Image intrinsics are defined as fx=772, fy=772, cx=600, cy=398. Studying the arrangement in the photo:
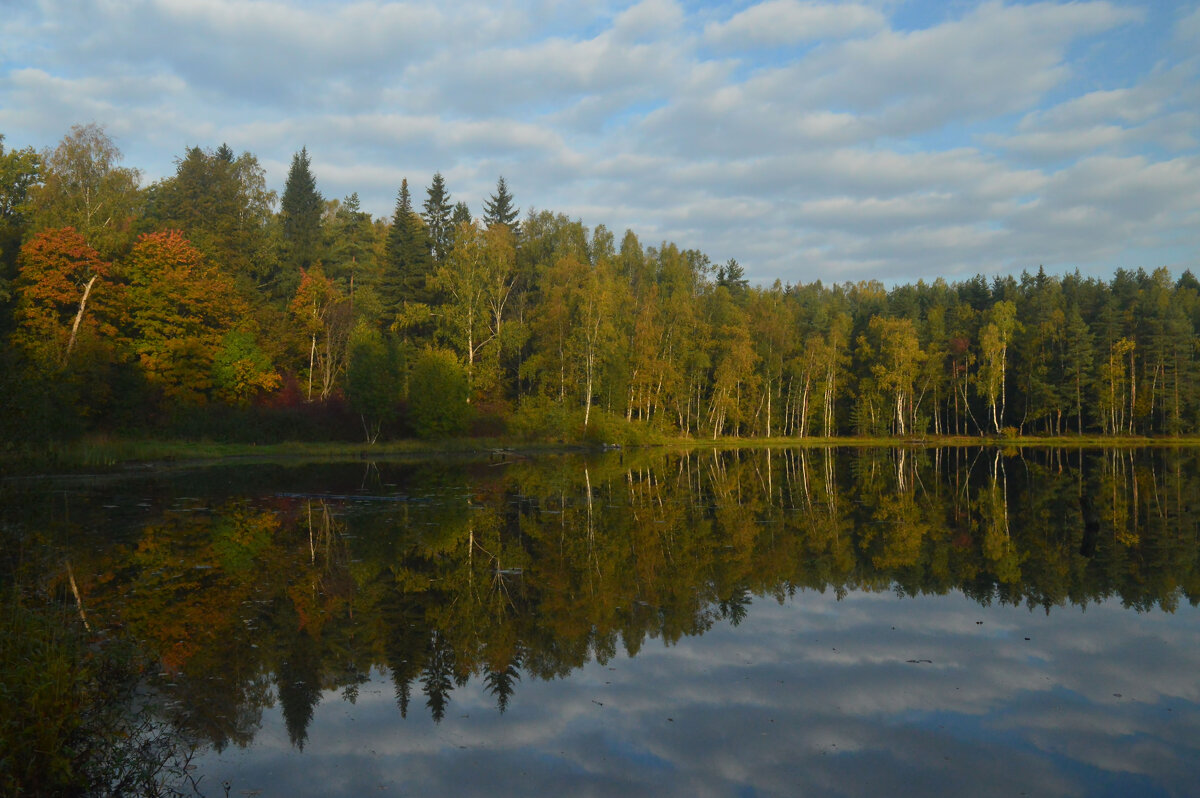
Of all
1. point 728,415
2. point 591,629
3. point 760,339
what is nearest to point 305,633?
point 591,629

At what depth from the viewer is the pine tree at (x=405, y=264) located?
63.3 meters

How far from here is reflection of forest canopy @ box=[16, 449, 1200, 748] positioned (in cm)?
939

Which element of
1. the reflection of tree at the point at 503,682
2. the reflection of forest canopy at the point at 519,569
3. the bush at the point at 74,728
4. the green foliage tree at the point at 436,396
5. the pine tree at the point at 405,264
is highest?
the pine tree at the point at 405,264

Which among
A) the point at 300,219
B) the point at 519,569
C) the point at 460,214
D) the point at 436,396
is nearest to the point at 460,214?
the point at 460,214

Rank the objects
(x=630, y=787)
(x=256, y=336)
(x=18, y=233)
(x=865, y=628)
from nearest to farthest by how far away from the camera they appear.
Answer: (x=630, y=787), (x=865, y=628), (x=18, y=233), (x=256, y=336)

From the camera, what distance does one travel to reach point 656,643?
10227mm

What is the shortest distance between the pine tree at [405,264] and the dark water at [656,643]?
4296cm

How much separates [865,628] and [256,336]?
2104 inches

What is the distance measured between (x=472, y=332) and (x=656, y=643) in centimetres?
4988

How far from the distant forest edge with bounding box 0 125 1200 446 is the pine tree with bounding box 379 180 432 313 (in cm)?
18

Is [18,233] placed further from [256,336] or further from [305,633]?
[305,633]

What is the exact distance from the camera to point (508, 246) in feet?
196

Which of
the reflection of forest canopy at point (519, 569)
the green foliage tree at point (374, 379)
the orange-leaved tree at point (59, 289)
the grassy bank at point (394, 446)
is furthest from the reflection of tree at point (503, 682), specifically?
the orange-leaved tree at point (59, 289)

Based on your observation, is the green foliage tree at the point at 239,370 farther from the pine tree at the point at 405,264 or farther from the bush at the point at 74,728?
the bush at the point at 74,728
